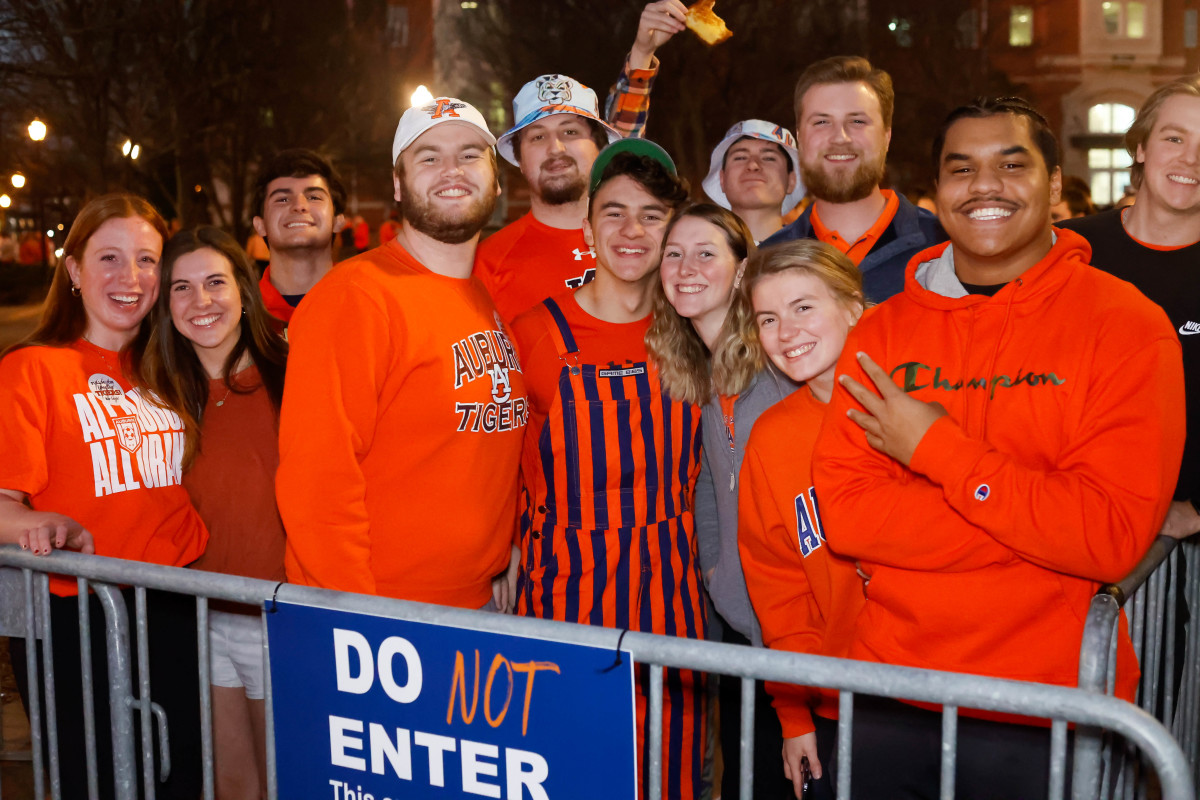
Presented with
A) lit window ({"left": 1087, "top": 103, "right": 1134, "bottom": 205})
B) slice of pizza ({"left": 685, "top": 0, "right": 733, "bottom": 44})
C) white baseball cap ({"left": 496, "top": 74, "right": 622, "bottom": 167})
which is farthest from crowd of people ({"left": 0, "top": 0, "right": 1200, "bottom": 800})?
lit window ({"left": 1087, "top": 103, "right": 1134, "bottom": 205})

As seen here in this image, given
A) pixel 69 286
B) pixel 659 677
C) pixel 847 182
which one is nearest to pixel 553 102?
pixel 847 182

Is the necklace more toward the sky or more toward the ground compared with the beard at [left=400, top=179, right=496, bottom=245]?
more toward the ground

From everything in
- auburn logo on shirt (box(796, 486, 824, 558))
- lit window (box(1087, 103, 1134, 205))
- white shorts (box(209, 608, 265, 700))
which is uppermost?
lit window (box(1087, 103, 1134, 205))

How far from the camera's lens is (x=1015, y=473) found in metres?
2.52

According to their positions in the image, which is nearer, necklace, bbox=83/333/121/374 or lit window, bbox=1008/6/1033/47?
necklace, bbox=83/333/121/374

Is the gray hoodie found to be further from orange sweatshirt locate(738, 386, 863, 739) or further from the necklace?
the necklace

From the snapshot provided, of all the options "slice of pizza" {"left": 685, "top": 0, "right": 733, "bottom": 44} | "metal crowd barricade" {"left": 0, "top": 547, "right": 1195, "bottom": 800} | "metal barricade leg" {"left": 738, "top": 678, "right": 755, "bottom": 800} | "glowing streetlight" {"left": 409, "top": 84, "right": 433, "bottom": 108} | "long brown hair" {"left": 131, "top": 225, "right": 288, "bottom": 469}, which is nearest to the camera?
"metal crowd barricade" {"left": 0, "top": 547, "right": 1195, "bottom": 800}

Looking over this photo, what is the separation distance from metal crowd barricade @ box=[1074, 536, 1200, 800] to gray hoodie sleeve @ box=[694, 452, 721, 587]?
1.42 m

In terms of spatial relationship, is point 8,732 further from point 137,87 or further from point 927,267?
point 137,87

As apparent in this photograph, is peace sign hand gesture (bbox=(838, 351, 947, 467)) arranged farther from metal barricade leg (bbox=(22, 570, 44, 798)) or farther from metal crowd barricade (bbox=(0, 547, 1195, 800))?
metal barricade leg (bbox=(22, 570, 44, 798))

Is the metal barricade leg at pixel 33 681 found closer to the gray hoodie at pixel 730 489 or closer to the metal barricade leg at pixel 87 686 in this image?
the metal barricade leg at pixel 87 686

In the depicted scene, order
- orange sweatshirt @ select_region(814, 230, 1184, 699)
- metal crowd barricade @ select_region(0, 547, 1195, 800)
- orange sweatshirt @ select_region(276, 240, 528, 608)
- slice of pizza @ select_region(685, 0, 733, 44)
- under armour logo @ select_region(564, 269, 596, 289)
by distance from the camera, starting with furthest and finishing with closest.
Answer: slice of pizza @ select_region(685, 0, 733, 44) → under armour logo @ select_region(564, 269, 596, 289) → orange sweatshirt @ select_region(276, 240, 528, 608) → orange sweatshirt @ select_region(814, 230, 1184, 699) → metal crowd barricade @ select_region(0, 547, 1195, 800)

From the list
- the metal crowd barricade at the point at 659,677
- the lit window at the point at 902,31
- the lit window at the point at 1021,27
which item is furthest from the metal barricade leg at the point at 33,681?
the lit window at the point at 1021,27

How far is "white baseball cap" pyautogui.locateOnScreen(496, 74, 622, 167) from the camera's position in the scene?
512 cm
